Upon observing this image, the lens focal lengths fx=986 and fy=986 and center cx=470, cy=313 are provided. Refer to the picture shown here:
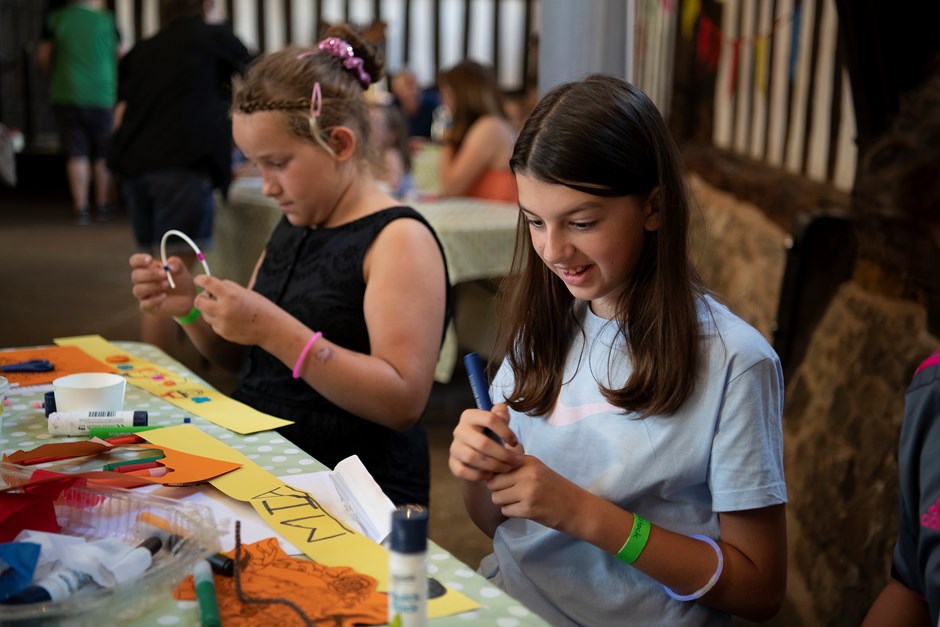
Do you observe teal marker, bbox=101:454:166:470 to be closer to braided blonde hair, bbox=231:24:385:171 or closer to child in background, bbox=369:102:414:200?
braided blonde hair, bbox=231:24:385:171

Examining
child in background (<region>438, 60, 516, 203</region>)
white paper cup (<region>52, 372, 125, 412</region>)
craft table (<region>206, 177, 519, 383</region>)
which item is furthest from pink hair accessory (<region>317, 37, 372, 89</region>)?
child in background (<region>438, 60, 516, 203</region>)

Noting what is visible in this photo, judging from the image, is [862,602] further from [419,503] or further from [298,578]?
[298,578]

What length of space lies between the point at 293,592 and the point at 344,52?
4.04 feet

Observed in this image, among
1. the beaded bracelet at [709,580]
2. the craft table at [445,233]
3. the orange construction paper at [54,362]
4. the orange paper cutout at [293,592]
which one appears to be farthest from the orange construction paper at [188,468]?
the craft table at [445,233]

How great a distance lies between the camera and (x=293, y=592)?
37.6 inches

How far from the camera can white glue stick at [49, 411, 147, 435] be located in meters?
1.42

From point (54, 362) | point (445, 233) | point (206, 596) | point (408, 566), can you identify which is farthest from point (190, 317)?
point (445, 233)

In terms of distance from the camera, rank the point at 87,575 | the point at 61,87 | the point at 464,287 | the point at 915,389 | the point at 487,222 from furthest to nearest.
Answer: the point at 61,87 → the point at 464,287 → the point at 487,222 → the point at 915,389 → the point at 87,575

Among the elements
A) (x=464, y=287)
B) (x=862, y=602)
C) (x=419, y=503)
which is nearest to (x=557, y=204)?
(x=419, y=503)

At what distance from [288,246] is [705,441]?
3.40 feet

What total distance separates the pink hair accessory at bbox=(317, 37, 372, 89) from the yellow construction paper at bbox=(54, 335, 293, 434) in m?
0.68

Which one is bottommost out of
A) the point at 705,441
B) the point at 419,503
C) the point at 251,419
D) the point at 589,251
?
the point at 419,503

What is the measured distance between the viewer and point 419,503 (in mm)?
1857

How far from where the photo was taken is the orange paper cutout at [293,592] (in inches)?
35.6
